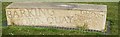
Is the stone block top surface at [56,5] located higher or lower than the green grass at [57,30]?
higher

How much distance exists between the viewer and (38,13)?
2363mm

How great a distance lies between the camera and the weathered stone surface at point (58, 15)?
228 centimetres

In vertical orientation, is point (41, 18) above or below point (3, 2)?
below

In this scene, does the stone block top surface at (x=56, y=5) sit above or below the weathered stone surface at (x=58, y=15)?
above

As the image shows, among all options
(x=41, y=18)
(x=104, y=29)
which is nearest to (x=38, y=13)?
(x=41, y=18)

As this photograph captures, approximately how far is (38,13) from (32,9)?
8 centimetres

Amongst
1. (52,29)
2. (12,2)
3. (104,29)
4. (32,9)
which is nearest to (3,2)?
(12,2)

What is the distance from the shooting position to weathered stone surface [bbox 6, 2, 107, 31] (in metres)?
2.28

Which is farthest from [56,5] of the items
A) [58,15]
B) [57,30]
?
[57,30]

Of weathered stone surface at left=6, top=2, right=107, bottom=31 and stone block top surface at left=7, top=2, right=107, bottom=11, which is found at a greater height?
stone block top surface at left=7, top=2, right=107, bottom=11

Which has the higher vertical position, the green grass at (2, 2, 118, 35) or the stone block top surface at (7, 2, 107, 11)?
the stone block top surface at (7, 2, 107, 11)

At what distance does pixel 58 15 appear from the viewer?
233cm

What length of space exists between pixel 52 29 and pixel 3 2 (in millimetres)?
611

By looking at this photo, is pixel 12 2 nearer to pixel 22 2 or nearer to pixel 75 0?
pixel 22 2
